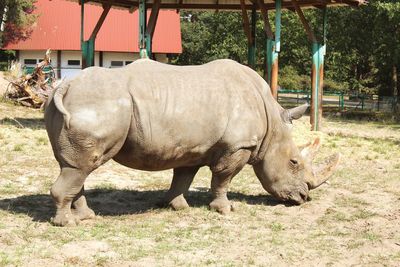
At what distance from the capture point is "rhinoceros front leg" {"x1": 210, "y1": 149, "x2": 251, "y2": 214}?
22.8 ft

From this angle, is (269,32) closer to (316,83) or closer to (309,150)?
(316,83)

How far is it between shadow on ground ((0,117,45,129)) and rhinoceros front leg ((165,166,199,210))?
814 centimetres

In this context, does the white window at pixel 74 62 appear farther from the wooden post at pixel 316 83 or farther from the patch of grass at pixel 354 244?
the patch of grass at pixel 354 244

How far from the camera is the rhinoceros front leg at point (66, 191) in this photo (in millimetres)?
6184

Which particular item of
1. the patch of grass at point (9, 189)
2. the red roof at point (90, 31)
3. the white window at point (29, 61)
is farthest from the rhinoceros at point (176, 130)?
the white window at point (29, 61)

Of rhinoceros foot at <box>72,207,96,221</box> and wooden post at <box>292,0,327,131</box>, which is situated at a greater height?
wooden post at <box>292,0,327,131</box>

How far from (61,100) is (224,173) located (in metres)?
2.12

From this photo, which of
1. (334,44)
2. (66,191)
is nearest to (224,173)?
(66,191)

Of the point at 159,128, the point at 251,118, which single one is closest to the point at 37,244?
the point at 159,128

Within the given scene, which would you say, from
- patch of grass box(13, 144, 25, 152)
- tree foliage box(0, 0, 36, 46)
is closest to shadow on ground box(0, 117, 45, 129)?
patch of grass box(13, 144, 25, 152)

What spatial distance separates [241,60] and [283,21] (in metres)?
6.83

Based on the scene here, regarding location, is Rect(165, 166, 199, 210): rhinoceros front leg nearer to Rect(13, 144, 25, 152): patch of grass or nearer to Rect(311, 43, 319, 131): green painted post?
A: Rect(13, 144, 25, 152): patch of grass

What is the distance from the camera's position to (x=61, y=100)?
609cm

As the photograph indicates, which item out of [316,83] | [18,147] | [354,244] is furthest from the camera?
[316,83]
